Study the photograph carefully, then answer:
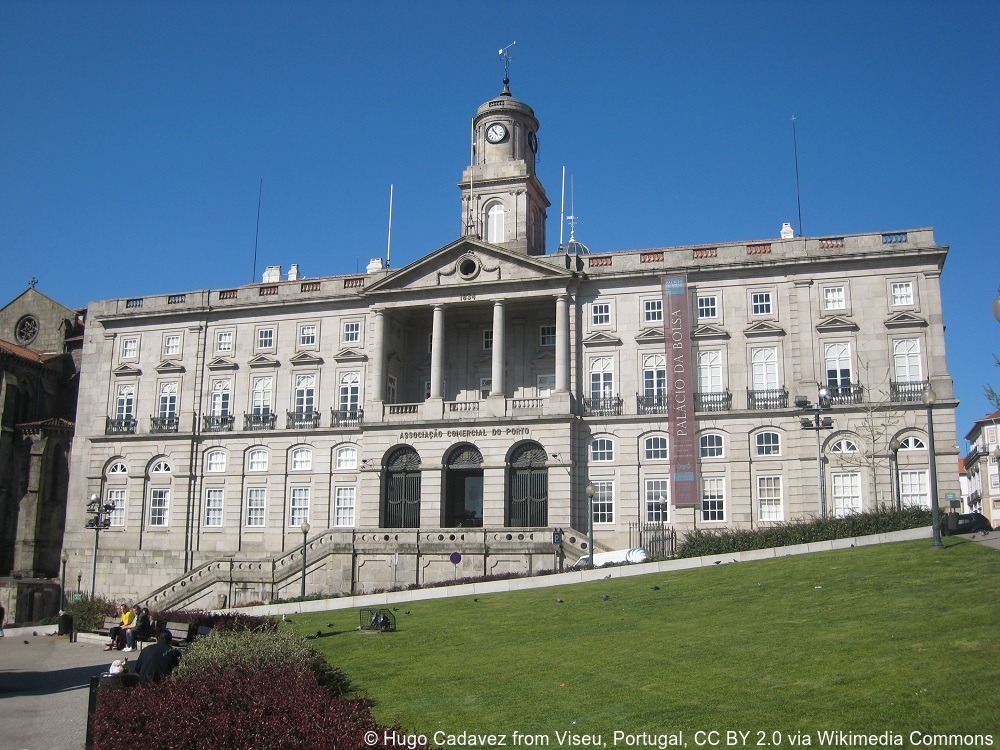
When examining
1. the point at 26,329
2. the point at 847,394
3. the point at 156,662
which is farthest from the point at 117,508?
the point at 156,662

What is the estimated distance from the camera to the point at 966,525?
113ft

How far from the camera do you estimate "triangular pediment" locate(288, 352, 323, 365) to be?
57625mm

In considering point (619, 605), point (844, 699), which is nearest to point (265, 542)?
point (619, 605)

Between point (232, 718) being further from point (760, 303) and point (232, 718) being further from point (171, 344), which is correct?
point (171, 344)

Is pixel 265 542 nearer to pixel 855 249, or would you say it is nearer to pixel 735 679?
pixel 855 249

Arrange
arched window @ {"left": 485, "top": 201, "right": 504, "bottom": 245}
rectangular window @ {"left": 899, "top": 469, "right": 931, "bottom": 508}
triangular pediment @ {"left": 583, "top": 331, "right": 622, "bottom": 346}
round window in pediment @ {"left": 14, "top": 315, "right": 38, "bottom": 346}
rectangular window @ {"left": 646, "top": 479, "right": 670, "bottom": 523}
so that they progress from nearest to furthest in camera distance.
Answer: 1. rectangular window @ {"left": 899, "top": 469, "right": 931, "bottom": 508}
2. rectangular window @ {"left": 646, "top": 479, "right": 670, "bottom": 523}
3. triangular pediment @ {"left": 583, "top": 331, "right": 622, "bottom": 346}
4. arched window @ {"left": 485, "top": 201, "right": 504, "bottom": 245}
5. round window in pediment @ {"left": 14, "top": 315, "right": 38, "bottom": 346}

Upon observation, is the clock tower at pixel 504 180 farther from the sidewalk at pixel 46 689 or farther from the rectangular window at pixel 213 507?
the sidewalk at pixel 46 689

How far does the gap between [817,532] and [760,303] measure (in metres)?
15.6

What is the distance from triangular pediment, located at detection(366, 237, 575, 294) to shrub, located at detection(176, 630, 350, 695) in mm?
33782

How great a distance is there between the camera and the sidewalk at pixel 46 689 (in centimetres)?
1797

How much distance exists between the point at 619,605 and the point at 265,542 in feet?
107

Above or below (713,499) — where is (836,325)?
above

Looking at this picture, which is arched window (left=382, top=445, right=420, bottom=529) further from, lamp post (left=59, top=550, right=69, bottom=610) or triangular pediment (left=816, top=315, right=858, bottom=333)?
triangular pediment (left=816, top=315, right=858, bottom=333)

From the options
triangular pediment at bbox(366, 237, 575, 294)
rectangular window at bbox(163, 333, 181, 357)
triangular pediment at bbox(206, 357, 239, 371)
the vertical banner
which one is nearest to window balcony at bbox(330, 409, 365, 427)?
triangular pediment at bbox(366, 237, 575, 294)
